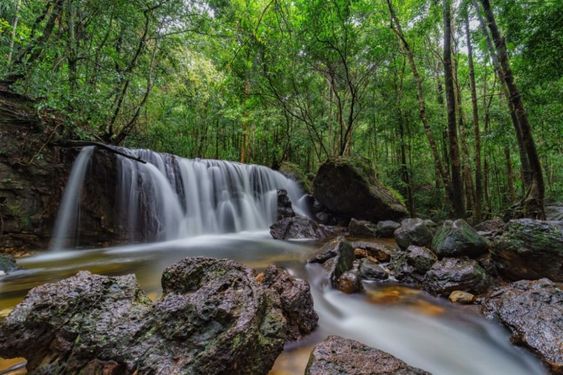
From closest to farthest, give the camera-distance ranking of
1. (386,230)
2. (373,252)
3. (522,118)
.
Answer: (522,118)
(373,252)
(386,230)

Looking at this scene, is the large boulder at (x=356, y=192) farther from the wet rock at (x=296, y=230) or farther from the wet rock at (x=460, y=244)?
the wet rock at (x=460, y=244)

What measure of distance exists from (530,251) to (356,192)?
20.2ft

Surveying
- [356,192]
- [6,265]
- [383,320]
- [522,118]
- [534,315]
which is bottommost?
[383,320]

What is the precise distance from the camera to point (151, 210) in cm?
769

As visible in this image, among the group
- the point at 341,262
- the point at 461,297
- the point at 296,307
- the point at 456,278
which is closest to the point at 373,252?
the point at 341,262

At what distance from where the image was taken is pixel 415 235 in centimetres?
548

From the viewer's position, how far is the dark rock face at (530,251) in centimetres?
334

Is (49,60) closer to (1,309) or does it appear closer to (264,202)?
(1,309)

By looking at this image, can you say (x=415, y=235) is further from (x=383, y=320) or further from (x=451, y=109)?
(x=451, y=109)

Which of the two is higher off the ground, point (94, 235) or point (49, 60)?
point (49, 60)

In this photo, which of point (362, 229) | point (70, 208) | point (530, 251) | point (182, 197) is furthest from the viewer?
point (182, 197)

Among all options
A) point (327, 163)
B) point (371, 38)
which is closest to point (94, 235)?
point (327, 163)

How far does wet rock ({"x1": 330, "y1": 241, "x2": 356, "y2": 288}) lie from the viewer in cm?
391

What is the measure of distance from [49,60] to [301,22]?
654 cm
